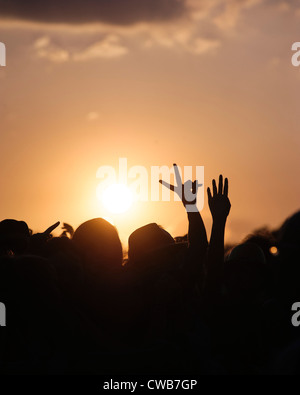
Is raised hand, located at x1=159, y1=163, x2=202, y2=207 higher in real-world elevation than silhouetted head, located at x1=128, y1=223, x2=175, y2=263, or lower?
higher

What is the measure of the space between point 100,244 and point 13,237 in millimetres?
763

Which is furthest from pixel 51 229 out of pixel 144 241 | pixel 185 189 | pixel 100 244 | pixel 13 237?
pixel 185 189

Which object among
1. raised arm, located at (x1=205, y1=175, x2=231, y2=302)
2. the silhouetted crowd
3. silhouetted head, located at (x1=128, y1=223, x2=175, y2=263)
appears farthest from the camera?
silhouetted head, located at (x1=128, y1=223, x2=175, y2=263)

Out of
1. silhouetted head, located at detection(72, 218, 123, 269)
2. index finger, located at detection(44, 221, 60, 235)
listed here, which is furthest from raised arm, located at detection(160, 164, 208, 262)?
index finger, located at detection(44, 221, 60, 235)

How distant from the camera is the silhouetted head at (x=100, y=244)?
20.9ft

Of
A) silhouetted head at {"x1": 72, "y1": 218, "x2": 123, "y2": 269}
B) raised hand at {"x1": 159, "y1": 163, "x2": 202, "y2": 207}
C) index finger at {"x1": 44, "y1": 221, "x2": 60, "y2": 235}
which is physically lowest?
silhouetted head at {"x1": 72, "y1": 218, "x2": 123, "y2": 269}

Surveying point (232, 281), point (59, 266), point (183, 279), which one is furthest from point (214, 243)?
point (59, 266)

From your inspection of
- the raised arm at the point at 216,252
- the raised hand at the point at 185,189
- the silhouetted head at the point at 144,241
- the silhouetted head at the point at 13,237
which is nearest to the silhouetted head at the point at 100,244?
the silhouetted head at the point at 144,241

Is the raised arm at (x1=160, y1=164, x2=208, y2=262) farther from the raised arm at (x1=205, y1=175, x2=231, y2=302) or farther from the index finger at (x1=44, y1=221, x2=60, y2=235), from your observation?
the index finger at (x1=44, y1=221, x2=60, y2=235)

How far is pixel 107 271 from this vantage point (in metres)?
6.18

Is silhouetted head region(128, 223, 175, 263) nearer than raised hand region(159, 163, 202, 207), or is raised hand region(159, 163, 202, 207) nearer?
raised hand region(159, 163, 202, 207)

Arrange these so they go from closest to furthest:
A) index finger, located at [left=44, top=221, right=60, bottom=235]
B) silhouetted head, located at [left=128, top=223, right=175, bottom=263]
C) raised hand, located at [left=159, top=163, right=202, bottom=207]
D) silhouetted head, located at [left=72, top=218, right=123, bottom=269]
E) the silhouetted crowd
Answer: the silhouetted crowd, raised hand, located at [left=159, top=163, right=202, bottom=207], silhouetted head, located at [left=72, top=218, right=123, bottom=269], silhouetted head, located at [left=128, top=223, right=175, bottom=263], index finger, located at [left=44, top=221, right=60, bottom=235]

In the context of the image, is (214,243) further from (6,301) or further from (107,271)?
(6,301)

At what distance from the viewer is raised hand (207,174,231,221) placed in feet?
19.7
